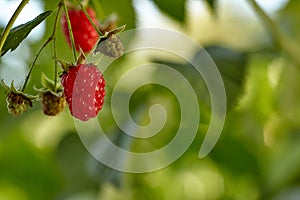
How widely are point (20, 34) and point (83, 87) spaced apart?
91 mm

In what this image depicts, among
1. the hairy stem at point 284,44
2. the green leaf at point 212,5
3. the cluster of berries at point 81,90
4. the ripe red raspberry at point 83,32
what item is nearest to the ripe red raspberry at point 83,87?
the cluster of berries at point 81,90

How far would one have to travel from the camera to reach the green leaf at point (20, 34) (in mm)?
771

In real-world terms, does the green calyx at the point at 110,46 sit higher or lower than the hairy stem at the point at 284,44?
higher

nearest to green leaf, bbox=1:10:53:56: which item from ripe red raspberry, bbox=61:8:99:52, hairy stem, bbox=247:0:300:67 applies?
ripe red raspberry, bbox=61:8:99:52

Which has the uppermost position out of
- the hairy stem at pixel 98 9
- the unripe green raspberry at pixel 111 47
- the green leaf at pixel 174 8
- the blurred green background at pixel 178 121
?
the unripe green raspberry at pixel 111 47

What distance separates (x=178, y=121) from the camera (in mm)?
1576

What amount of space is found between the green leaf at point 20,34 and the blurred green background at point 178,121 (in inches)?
10.2

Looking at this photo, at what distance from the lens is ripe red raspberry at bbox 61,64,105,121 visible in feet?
2.54

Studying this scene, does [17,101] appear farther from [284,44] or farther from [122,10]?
[284,44]

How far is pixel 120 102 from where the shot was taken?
4.81ft

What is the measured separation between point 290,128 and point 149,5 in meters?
0.75

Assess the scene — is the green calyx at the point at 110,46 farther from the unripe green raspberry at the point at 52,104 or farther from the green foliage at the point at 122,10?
the green foliage at the point at 122,10

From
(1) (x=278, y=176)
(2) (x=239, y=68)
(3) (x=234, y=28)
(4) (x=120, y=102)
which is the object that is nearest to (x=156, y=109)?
(4) (x=120, y=102)

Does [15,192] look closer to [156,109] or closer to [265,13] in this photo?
[156,109]
